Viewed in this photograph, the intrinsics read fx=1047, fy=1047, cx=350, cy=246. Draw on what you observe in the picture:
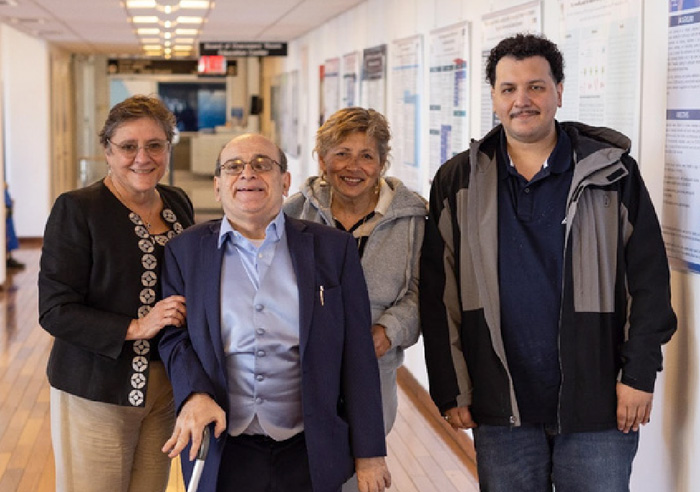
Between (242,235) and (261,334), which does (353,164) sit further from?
(261,334)

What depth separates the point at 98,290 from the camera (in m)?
2.87

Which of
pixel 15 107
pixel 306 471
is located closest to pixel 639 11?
pixel 306 471

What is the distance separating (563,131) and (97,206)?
1.30m

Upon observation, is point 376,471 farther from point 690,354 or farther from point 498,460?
point 690,354

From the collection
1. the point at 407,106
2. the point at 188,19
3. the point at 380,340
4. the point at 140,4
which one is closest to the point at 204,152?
the point at 188,19

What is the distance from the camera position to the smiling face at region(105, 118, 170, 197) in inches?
115

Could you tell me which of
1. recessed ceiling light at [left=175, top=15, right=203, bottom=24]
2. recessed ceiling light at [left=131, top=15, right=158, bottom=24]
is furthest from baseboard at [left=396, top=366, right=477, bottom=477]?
recessed ceiling light at [left=131, top=15, right=158, bottom=24]

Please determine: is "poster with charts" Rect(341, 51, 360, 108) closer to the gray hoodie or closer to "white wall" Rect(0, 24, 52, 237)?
the gray hoodie

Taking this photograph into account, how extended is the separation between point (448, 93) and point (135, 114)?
342 cm

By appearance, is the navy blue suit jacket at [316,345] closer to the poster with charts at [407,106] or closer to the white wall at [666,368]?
the white wall at [666,368]

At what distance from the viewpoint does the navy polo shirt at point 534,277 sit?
9.02 feet

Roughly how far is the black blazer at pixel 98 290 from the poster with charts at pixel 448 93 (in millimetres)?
3076

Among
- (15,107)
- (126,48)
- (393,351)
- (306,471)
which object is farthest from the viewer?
(126,48)

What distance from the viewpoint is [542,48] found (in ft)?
9.21
